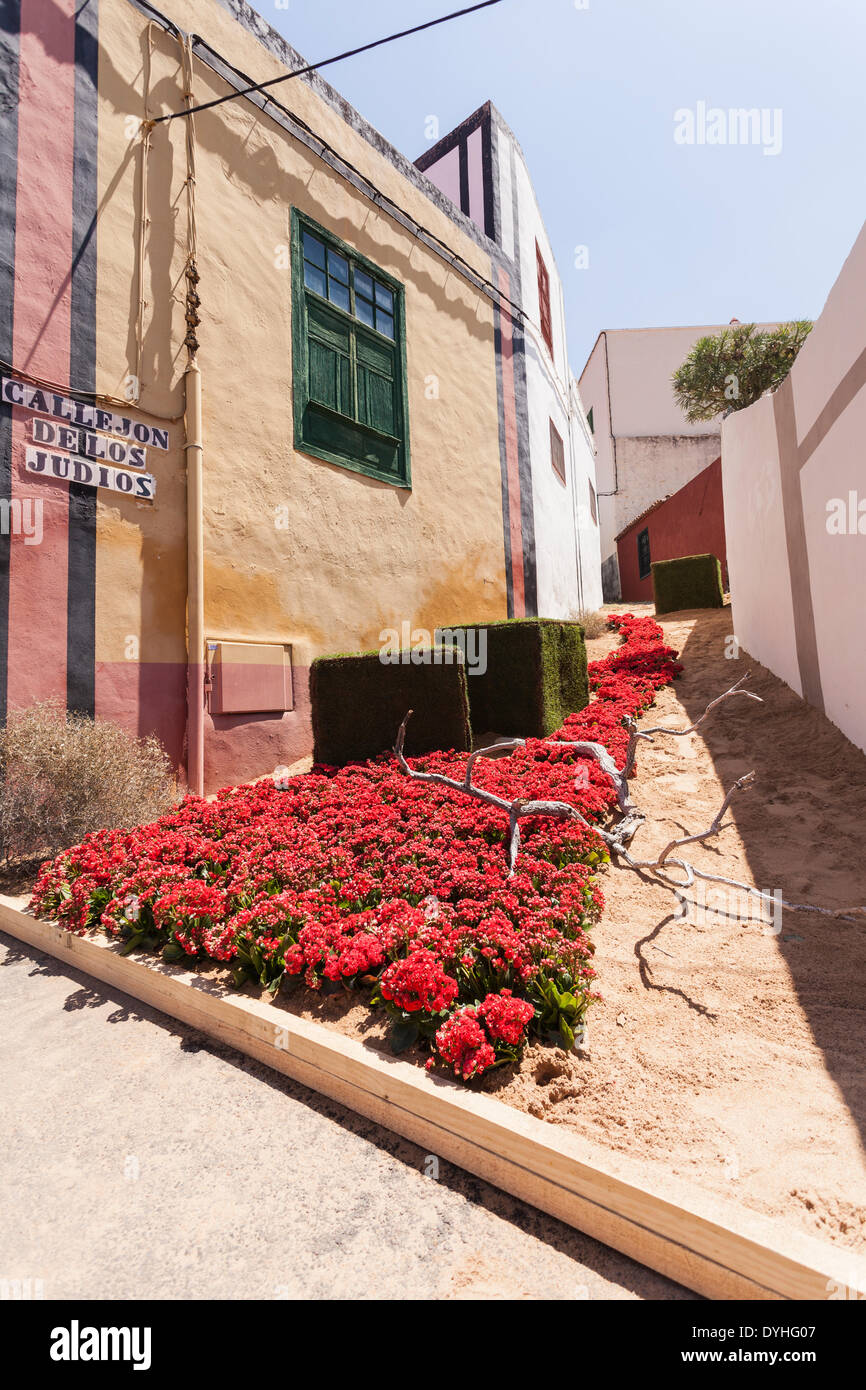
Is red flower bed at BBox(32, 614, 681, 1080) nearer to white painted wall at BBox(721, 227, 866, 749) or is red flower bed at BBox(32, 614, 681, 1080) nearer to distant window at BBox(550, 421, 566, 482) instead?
white painted wall at BBox(721, 227, 866, 749)

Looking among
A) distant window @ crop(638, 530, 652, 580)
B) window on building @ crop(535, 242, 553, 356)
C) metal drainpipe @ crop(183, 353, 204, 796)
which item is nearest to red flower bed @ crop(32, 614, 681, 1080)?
metal drainpipe @ crop(183, 353, 204, 796)

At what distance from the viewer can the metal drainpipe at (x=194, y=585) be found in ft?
21.9

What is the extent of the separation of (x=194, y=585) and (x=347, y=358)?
14.5 feet

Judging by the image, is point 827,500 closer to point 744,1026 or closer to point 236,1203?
point 744,1026

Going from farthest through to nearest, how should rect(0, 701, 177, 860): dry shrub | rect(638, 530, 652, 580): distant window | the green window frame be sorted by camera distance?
rect(638, 530, 652, 580): distant window, the green window frame, rect(0, 701, 177, 860): dry shrub

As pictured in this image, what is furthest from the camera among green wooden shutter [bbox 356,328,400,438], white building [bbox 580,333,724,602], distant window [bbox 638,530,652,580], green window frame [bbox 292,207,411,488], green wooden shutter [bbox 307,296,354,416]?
white building [bbox 580,333,724,602]

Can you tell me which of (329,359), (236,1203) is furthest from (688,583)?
(236,1203)

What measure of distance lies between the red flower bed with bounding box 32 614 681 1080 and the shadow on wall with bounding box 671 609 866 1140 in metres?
0.98

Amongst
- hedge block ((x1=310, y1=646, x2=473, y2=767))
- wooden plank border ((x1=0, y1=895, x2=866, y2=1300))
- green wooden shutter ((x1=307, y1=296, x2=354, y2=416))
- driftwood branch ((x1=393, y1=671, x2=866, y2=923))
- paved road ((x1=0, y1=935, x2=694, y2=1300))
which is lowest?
paved road ((x1=0, y1=935, x2=694, y2=1300))

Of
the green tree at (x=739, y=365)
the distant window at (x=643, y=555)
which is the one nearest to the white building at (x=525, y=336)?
the green tree at (x=739, y=365)

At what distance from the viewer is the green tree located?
2006 centimetres

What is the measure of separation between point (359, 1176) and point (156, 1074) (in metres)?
1.09
